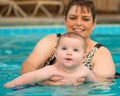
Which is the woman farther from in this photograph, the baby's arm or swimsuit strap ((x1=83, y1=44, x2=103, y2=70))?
the baby's arm

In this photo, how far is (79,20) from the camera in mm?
4113

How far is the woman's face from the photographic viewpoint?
4.11 m

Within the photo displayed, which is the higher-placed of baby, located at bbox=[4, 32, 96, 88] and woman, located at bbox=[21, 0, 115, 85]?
woman, located at bbox=[21, 0, 115, 85]

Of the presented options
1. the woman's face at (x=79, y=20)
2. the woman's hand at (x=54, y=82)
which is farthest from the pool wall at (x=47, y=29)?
the woman's hand at (x=54, y=82)

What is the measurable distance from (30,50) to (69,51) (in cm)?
427

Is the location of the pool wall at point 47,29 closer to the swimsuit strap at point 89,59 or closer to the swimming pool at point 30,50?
the swimming pool at point 30,50

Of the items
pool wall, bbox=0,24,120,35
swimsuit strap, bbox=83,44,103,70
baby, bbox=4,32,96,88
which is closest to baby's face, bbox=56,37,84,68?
baby, bbox=4,32,96,88

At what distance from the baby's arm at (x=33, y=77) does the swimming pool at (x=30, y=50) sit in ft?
0.29

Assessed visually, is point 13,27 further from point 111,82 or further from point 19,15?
point 111,82

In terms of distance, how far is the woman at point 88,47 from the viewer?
4129 millimetres

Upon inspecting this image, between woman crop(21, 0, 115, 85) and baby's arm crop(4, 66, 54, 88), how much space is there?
0.35 m

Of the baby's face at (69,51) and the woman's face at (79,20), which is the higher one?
the woman's face at (79,20)

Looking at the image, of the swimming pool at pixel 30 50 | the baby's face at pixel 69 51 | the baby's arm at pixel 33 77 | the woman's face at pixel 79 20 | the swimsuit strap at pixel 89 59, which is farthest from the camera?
the swimsuit strap at pixel 89 59

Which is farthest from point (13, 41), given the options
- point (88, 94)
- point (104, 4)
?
point (104, 4)
